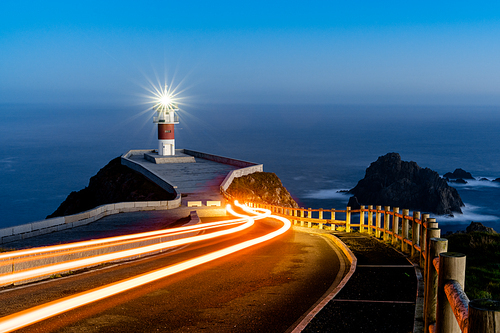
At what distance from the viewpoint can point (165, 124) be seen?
62.1m

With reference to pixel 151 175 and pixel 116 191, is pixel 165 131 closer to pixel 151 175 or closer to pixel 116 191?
pixel 116 191

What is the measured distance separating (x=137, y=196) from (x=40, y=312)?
37.0 metres

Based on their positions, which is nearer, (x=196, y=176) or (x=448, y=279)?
(x=448, y=279)

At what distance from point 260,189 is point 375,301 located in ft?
122

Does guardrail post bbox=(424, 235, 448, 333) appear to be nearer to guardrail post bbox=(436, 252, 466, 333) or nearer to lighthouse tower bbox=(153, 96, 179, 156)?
guardrail post bbox=(436, 252, 466, 333)

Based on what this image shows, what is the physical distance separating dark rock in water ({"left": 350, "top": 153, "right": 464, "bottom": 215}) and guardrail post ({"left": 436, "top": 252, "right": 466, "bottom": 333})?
279ft

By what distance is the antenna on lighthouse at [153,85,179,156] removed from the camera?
204 feet

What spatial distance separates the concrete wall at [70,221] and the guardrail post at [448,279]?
16.9 metres

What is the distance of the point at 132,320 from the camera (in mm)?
7633

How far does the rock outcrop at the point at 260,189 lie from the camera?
42.3m

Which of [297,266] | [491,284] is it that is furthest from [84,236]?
[491,284]

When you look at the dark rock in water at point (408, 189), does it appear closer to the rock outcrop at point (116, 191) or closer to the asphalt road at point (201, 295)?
the rock outcrop at point (116, 191)

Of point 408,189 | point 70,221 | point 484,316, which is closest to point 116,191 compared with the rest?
point 70,221

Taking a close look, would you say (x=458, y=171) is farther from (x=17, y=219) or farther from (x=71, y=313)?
(x=71, y=313)
